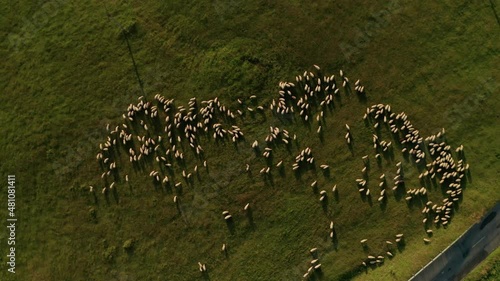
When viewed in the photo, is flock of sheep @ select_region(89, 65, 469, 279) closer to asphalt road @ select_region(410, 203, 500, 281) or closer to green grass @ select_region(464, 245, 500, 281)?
asphalt road @ select_region(410, 203, 500, 281)

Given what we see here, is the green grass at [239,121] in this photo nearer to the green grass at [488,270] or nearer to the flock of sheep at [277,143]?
the flock of sheep at [277,143]

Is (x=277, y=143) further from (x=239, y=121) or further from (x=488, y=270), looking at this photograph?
(x=488, y=270)

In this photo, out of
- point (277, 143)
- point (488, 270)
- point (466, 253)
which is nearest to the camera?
point (488, 270)

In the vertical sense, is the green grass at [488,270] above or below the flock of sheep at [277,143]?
below

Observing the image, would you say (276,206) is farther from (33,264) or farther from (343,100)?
(33,264)

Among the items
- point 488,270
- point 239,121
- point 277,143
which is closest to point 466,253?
point 488,270

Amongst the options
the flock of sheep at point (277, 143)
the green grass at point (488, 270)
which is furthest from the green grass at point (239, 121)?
the green grass at point (488, 270)
